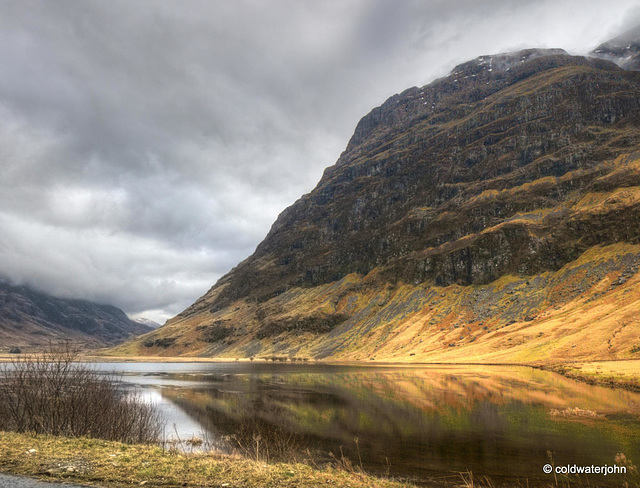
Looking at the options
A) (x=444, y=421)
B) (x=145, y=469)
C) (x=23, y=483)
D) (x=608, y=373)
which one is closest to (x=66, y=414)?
(x=145, y=469)

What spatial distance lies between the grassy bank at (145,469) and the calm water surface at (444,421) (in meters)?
7.82

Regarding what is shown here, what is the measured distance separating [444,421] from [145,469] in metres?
27.8

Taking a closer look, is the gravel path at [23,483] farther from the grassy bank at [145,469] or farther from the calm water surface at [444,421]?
the calm water surface at [444,421]

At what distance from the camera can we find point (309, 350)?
185m

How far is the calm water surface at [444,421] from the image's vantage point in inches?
905

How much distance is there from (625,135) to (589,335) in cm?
16873

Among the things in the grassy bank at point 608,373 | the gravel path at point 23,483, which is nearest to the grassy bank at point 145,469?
the gravel path at point 23,483

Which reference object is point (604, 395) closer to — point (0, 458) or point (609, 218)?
point (0, 458)

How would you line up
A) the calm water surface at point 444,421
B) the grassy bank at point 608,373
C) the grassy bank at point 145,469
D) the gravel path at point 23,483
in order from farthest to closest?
the grassy bank at point 608,373, the calm water surface at point 444,421, the grassy bank at point 145,469, the gravel path at point 23,483

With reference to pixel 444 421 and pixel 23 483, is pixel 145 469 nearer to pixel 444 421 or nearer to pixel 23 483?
pixel 23 483

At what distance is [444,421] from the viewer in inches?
1340

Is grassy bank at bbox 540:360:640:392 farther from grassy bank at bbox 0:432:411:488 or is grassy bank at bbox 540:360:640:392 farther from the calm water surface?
grassy bank at bbox 0:432:411:488

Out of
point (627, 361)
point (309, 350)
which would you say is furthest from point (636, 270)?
point (309, 350)

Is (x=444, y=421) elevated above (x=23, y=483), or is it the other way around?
(x=23, y=483)
